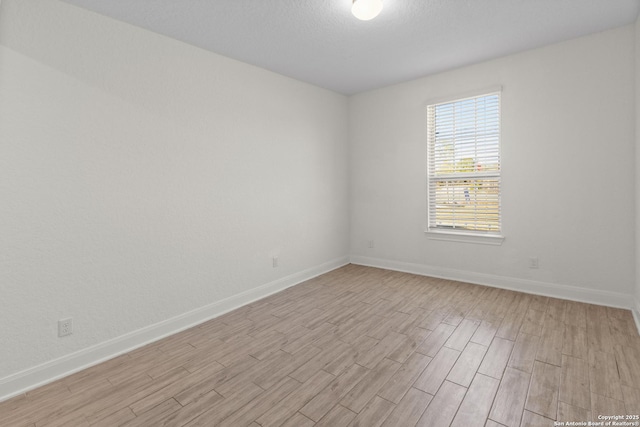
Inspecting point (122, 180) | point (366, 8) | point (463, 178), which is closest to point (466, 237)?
point (463, 178)

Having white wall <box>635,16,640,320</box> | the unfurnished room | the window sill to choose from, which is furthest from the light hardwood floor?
the window sill

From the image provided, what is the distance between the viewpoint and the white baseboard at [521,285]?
3105 millimetres

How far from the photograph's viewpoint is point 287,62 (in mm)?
3514

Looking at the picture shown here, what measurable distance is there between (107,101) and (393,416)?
2.93 m

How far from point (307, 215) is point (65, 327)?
278 centimetres

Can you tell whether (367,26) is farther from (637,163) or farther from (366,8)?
(637,163)

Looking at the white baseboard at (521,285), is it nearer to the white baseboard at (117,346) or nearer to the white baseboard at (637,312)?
the white baseboard at (637,312)

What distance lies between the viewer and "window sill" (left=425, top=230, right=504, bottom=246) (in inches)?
148

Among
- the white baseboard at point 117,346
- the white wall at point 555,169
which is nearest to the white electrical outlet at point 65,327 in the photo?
the white baseboard at point 117,346

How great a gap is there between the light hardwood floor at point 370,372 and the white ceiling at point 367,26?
2.65m

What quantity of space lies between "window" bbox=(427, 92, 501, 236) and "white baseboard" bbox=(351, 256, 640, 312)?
0.54m

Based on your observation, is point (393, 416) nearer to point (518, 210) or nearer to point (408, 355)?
point (408, 355)

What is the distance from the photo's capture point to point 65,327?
7.35 ft

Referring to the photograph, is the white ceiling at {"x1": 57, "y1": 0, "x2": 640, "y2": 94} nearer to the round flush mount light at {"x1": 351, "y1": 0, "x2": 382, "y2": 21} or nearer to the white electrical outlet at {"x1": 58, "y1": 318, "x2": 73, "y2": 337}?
the round flush mount light at {"x1": 351, "y1": 0, "x2": 382, "y2": 21}
